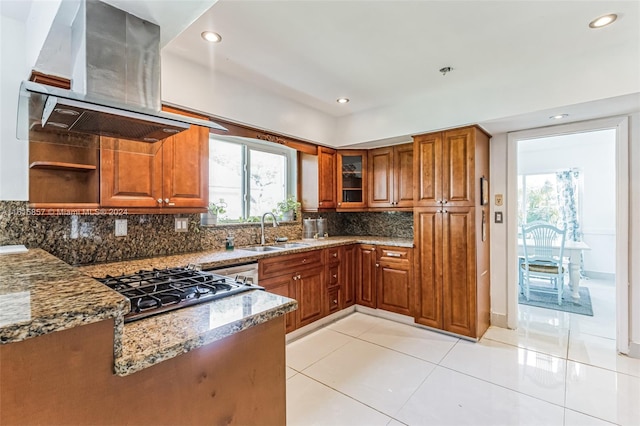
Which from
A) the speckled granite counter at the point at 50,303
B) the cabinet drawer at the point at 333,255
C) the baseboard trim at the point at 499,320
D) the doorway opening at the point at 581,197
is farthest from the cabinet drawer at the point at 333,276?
the doorway opening at the point at 581,197

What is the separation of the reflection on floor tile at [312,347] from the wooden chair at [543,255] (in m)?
3.01

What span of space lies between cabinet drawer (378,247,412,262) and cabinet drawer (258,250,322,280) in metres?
0.83

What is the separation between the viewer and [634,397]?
2115 mm

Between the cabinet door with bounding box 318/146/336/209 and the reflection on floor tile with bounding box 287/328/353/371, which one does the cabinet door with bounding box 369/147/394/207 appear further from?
the reflection on floor tile with bounding box 287/328/353/371

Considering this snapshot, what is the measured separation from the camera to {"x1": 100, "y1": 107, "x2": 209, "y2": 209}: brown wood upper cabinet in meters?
2.06

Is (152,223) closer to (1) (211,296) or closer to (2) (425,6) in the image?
(1) (211,296)

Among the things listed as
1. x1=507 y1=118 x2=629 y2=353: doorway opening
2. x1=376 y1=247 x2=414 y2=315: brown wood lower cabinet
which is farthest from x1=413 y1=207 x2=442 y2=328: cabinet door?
x1=507 y1=118 x2=629 y2=353: doorway opening

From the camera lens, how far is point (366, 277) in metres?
3.80

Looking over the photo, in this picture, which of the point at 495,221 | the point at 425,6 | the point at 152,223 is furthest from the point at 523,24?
the point at 152,223

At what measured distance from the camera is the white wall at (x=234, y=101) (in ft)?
7.98

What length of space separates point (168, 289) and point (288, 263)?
1675 millimetres

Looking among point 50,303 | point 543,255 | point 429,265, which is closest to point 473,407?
point 429,265

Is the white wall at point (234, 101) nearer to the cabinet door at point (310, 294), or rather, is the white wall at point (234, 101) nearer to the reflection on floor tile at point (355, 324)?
the cabinet door at point (310, 294)

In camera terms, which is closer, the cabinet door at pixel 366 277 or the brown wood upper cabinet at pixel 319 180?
the cabinet door at pixel 366 277
